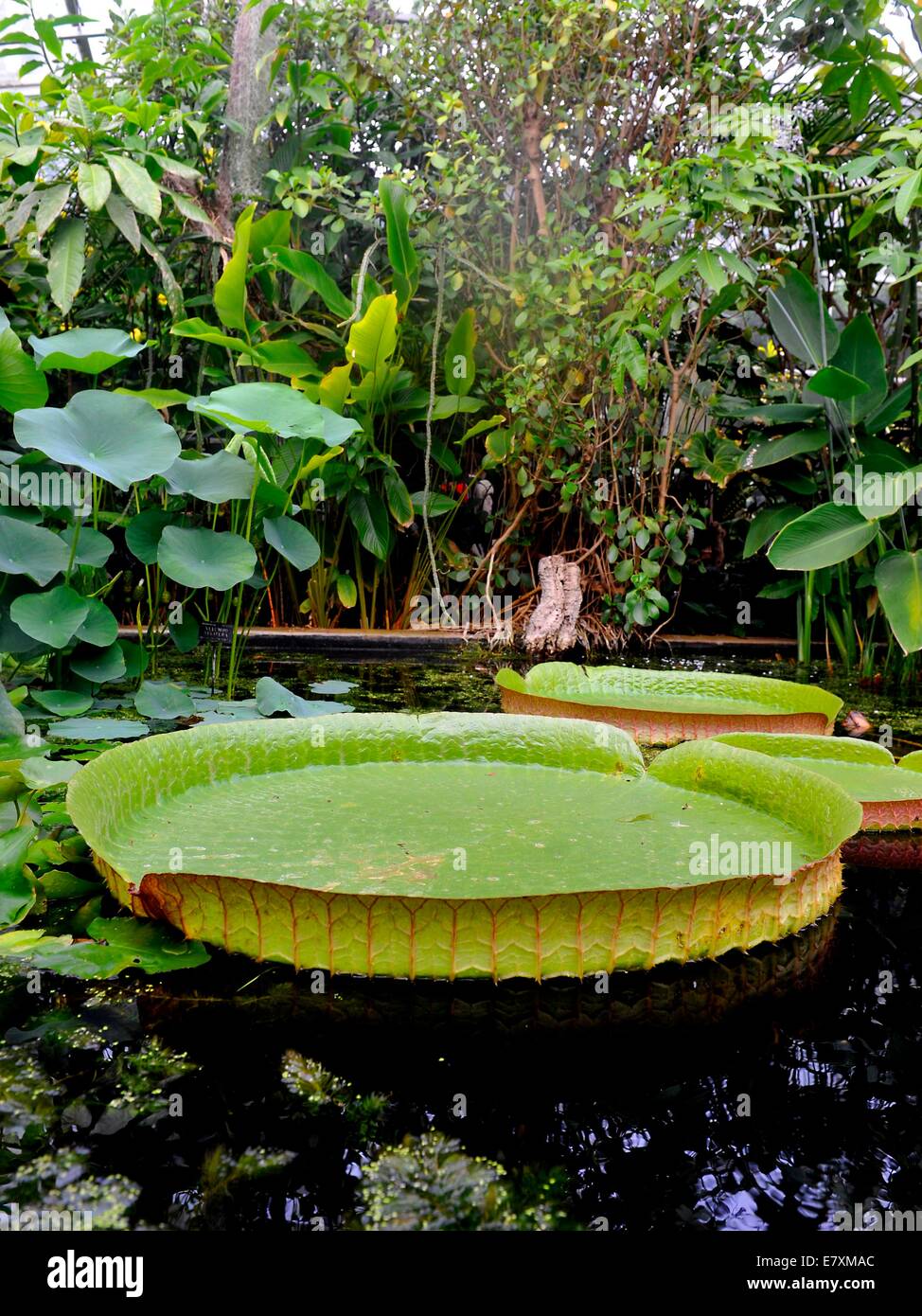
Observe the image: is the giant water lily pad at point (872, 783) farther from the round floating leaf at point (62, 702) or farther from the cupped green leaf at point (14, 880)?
the round floating leaf at point (62, 702)

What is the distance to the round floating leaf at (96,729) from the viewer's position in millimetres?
1674

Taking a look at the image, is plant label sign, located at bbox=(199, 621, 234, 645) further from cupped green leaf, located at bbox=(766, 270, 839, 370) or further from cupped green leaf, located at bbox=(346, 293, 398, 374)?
cupped green leaf, located at bbox=(766, 270, 839, 370)

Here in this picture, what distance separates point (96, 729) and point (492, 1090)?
123cm

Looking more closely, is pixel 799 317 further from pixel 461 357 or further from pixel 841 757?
pixel 841 757

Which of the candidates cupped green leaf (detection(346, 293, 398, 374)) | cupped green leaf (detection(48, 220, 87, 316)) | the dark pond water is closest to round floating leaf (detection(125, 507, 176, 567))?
the dark pond water

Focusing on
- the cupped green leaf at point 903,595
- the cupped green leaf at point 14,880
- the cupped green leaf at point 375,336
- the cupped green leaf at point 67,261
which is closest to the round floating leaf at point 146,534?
the cupped green leaf at point 14,880

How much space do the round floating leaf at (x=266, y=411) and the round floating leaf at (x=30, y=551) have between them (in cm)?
40

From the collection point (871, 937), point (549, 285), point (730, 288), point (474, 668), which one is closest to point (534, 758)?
point (871, 937)

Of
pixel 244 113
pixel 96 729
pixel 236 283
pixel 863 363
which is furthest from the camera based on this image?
pixel 244 113

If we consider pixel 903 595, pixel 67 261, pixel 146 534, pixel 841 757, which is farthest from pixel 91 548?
pixel 903 595

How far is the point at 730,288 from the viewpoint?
3.16 metres

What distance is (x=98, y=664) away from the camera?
2.02 meters

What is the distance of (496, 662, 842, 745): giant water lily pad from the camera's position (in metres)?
1.86
